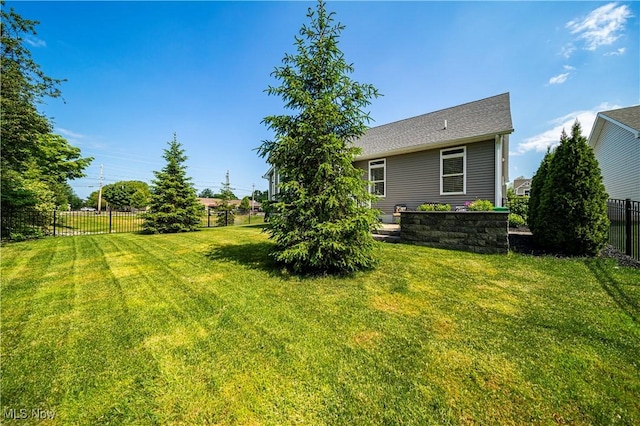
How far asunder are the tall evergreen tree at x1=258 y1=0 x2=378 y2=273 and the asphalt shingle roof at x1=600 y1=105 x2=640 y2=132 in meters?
15.0

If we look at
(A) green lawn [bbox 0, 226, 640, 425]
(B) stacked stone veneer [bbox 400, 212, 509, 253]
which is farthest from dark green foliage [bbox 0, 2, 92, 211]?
(B) stacked stone veneer [bbox 400, 212, 509, 253]

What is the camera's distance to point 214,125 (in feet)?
50.0

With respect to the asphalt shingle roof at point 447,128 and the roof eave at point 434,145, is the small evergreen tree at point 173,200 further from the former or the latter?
the asphalt shingle roof at point 447,128

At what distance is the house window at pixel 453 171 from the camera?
8.84 meters

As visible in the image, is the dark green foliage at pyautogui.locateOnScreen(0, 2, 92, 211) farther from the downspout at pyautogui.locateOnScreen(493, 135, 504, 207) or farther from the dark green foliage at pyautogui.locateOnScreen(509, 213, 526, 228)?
the dark green foliage at pyautogui.locateOnScreen(509, 213, 526, 228)

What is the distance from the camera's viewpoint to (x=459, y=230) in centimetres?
586

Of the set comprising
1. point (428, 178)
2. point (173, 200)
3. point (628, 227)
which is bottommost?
point (628, 227)

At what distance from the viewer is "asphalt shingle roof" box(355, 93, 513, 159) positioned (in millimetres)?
8430

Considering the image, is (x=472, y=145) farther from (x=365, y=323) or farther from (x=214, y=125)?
(x=214, y=125)

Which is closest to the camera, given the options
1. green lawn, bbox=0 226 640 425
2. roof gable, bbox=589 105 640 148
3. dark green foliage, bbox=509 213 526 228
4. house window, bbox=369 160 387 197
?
green lawn, bbox=0 226 640 425

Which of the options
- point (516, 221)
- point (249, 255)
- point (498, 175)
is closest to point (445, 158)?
point (498, 175)

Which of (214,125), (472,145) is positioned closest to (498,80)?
(472,145)

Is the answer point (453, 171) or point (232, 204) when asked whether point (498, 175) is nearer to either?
point (453, 171)

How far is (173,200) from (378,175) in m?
9.95
